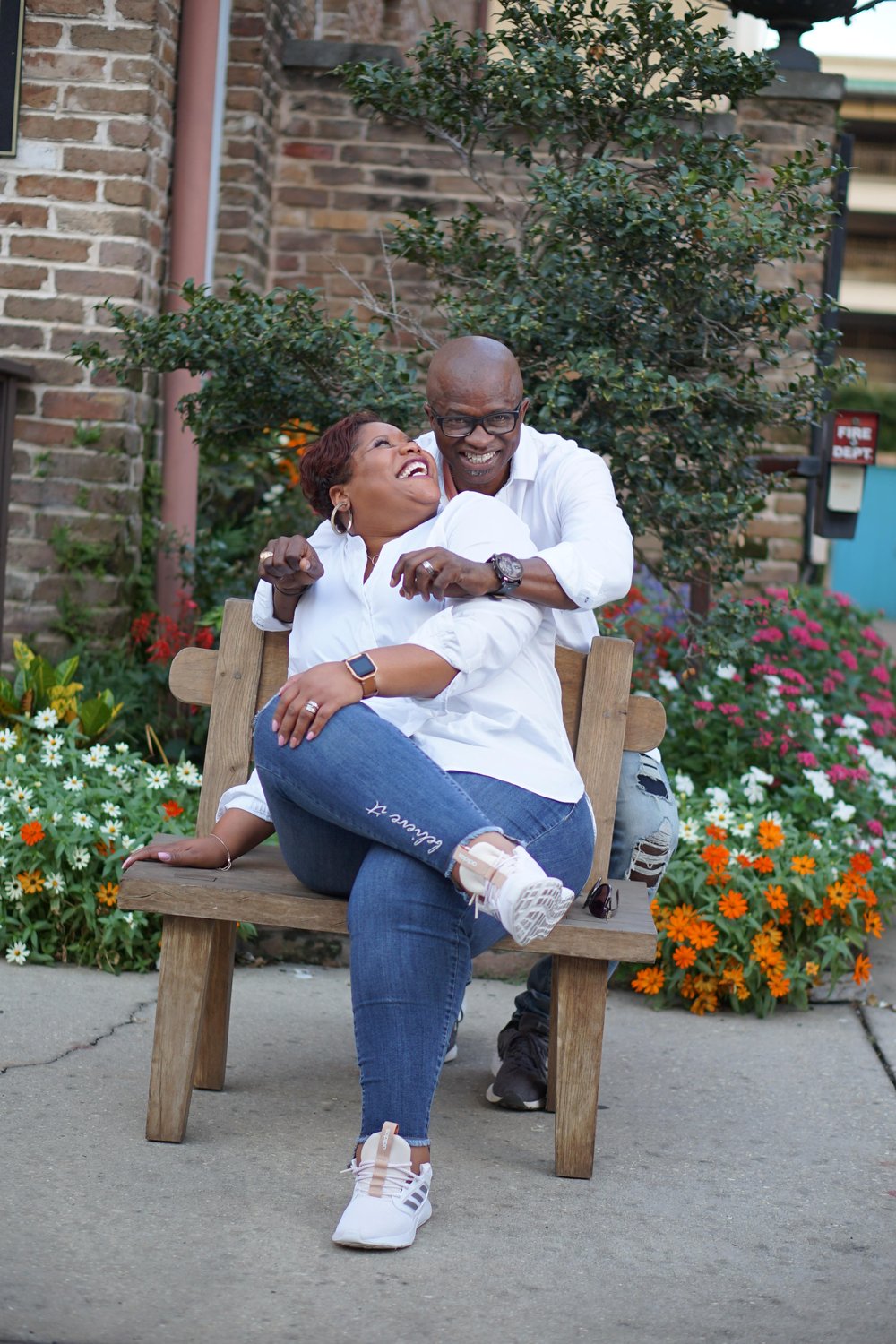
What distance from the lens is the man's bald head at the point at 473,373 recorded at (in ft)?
9.67

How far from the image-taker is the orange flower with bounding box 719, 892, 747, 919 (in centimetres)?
377

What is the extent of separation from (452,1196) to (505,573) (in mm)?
1090

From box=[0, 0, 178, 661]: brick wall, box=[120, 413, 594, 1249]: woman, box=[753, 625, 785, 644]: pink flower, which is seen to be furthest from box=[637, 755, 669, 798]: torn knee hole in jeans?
box=[0, 0, 178, 661]: brick wall

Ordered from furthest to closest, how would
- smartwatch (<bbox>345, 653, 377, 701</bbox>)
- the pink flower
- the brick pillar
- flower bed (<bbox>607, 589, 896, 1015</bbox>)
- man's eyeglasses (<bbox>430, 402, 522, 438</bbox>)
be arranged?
the brick pillar → the pink flower → flower bed (<bbox>607, 589, 896, 1015</bbox>) → man's eyeglasses (<bbox>430, 402, 522, 438</bbox>) → smartwatch (<bbox>345, 653, 377, 701</bbox>)

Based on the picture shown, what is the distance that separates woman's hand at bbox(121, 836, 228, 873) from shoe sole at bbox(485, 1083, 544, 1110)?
805mm

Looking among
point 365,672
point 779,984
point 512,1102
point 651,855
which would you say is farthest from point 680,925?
point 365,672

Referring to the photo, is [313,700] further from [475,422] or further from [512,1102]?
[512,1102]

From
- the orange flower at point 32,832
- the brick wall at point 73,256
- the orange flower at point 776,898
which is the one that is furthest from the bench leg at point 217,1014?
the brick wall at point 73,256

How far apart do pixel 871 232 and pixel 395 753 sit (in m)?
31.4

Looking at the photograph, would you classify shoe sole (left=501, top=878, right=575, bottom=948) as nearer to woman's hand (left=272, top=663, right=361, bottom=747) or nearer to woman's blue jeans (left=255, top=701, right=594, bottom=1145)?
woman's blue jeans (left=255, top=701, right=594, bottom=1145)

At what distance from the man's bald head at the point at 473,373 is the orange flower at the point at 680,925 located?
146cm

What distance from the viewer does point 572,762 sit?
2752 mm

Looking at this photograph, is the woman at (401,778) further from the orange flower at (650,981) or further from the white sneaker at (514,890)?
the orange flower at (650,981)

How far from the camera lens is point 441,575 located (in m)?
2.56
